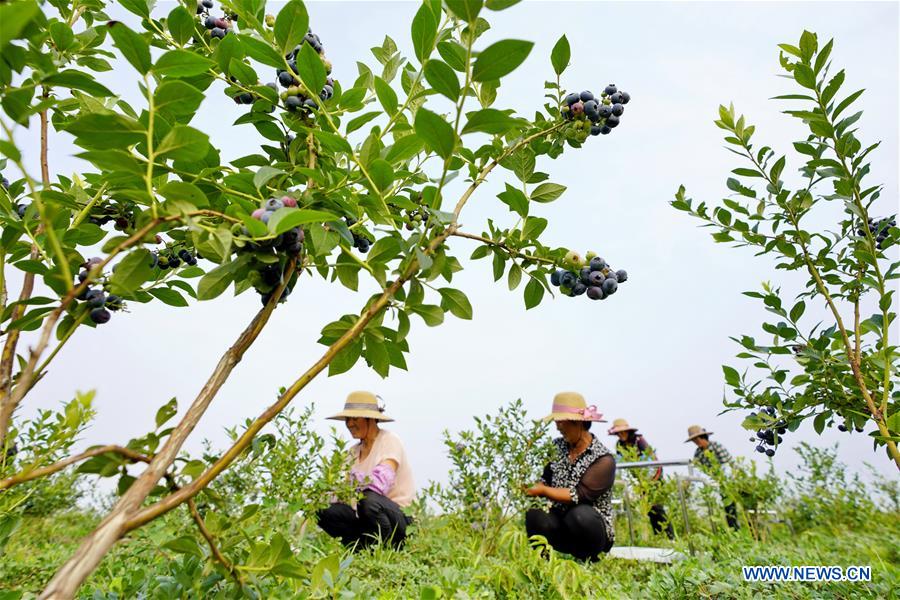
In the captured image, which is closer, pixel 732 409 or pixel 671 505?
pixel 732 409

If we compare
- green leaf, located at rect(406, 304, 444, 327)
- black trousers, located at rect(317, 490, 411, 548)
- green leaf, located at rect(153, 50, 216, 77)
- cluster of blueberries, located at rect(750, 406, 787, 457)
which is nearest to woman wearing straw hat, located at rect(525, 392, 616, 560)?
black trousers, located at rect(317, 490, 411, 548)

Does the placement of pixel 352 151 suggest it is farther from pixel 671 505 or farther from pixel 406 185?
pixel 671 505

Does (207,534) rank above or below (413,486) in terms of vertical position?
below

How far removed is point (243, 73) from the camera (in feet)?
2.99

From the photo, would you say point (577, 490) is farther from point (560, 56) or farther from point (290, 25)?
point (290, 25)

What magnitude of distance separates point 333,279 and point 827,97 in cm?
175

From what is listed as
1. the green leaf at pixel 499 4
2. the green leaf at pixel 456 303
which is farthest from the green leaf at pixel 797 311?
the green leaf at pixel 499 4

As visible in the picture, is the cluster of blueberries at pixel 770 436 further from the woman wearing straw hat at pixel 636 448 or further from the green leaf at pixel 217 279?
the woman wearing straw hat at pixel 636 448

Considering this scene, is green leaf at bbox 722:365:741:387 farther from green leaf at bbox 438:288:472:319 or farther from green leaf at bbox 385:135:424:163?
green leaf at bbox 385:135:424:163

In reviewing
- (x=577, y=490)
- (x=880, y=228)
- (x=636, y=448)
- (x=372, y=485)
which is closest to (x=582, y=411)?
(x=577, y=490)

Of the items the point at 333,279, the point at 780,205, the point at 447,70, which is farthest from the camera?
the point at 780,205

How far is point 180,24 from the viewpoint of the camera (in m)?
0.91

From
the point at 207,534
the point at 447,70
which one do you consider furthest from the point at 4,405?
the point at 447,70

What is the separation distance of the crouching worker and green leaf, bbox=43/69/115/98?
317cm
